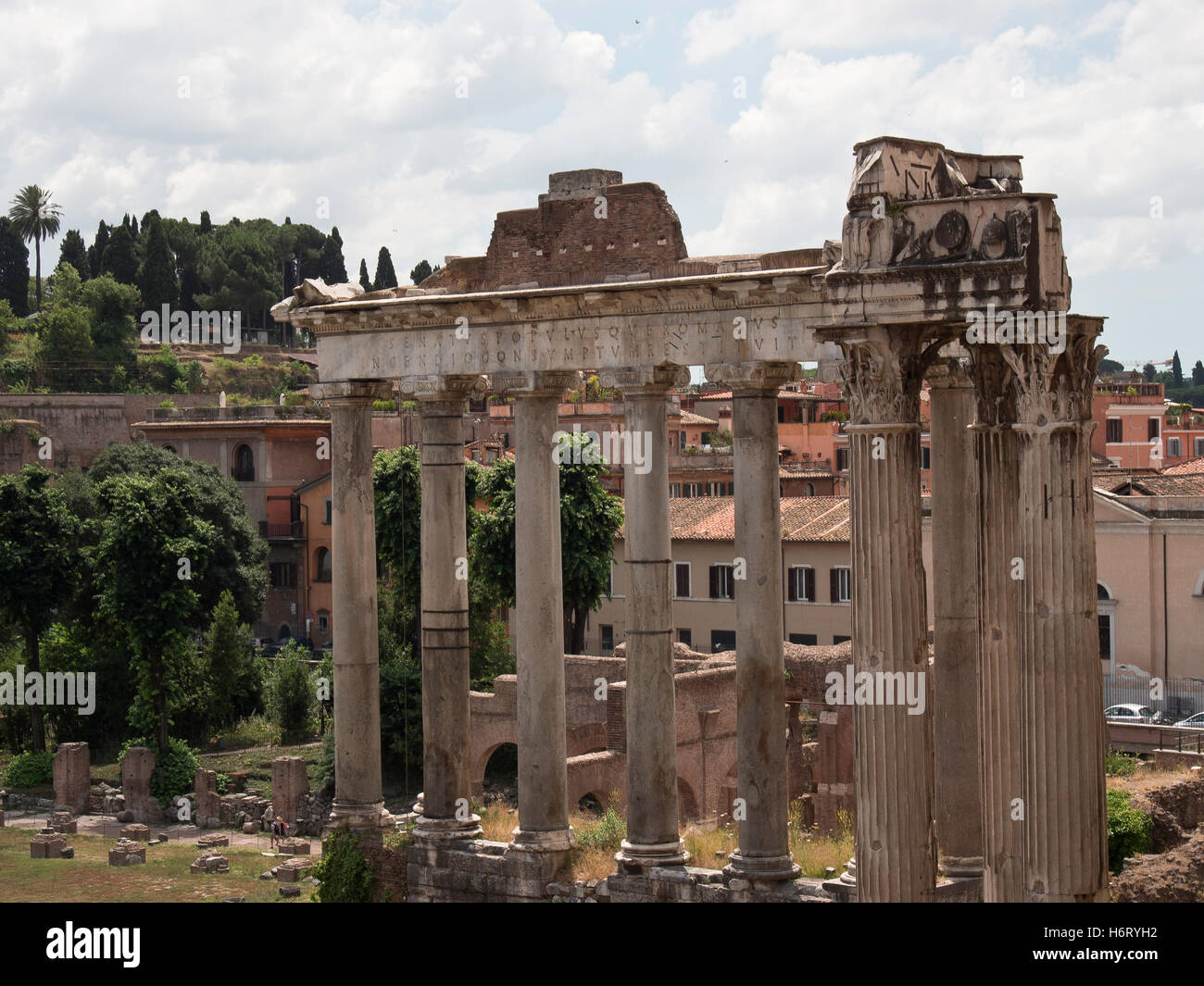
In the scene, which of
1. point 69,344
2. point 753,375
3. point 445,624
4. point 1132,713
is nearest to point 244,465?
point 69,344

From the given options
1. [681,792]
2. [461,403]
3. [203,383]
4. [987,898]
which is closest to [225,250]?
[203,383]

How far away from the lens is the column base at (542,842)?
18.7 m

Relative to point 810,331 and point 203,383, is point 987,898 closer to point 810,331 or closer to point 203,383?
point 810,331

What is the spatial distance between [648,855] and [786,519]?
96.3 feet

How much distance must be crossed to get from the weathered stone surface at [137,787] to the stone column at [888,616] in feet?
101

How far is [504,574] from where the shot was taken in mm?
45000

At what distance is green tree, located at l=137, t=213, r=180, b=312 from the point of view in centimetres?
10075

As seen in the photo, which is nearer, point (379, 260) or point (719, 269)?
point (719, 269)

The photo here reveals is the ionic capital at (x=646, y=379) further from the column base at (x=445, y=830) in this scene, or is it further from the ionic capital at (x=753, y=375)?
the column base at (x=445, y=830)

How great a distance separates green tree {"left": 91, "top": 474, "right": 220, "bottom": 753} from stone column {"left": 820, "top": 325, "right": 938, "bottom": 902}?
31.9m

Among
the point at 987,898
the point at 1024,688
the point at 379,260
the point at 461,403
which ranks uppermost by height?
the point at 379,260

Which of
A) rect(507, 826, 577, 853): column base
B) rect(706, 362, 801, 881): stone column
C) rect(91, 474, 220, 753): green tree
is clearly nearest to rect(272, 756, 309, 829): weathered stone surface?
rect(91, 474, 220, 753): green tree

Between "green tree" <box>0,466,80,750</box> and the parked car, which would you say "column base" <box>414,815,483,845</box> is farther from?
"green tree" <box>0,466,80,750</box>
